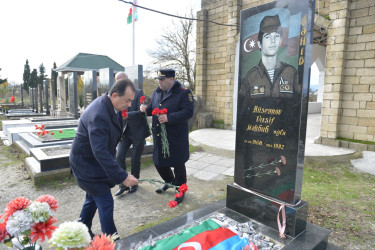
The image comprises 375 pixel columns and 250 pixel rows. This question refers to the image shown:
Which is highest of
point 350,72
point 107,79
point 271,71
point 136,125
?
point 350,72

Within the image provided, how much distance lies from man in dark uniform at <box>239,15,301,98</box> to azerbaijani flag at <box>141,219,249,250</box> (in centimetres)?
142

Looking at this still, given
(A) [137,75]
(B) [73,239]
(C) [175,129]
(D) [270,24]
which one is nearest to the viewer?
(B) [73,239]

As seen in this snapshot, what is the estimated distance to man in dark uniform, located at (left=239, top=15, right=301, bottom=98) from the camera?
7.70ft

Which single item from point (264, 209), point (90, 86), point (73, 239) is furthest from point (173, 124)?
point (90, 86)

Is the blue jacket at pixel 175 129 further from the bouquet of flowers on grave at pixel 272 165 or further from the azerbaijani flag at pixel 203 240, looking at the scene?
the azerbaijani flag at pixel 203 240

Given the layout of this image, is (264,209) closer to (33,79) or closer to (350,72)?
(350,72)

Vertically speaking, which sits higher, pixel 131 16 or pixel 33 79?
pixel 131 16

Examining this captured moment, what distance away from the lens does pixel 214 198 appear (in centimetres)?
379

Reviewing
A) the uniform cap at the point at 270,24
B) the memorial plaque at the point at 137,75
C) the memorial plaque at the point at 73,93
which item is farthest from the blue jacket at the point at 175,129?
the memorial plaque at the point at 73,93

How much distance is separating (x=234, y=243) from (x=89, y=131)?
5.10 feet

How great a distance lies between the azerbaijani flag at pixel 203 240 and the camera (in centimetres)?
207

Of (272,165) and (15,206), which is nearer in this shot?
(15,206)

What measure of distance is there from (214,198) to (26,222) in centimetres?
296

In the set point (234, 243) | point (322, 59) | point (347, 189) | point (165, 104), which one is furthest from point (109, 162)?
point (322, 59)
